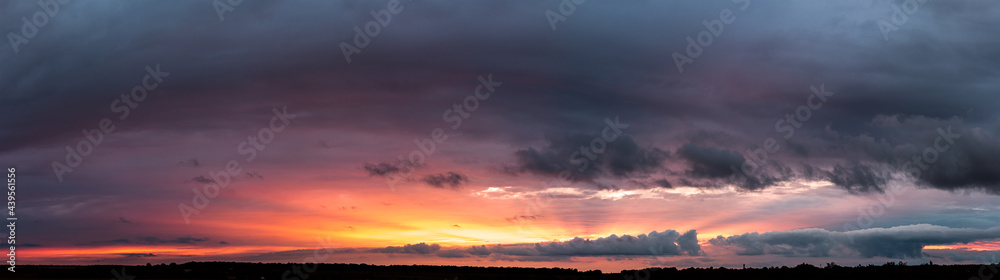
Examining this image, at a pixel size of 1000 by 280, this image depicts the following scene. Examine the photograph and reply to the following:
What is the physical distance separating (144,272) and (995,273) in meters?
168

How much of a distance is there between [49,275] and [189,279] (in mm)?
38700

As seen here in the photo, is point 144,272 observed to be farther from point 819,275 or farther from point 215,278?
point 819,275

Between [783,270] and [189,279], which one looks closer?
[783,270]

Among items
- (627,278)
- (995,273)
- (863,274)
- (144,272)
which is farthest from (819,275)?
(144,272)

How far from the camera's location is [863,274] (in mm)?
97750

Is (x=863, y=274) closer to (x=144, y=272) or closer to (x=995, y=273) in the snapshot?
(x=995, y=273)

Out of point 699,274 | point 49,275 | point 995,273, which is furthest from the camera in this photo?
point 49,275

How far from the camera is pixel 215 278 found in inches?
5945

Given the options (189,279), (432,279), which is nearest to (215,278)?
(189,279)

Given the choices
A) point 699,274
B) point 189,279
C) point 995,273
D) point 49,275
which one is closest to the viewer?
point 995,273

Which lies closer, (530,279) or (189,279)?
(189,279)

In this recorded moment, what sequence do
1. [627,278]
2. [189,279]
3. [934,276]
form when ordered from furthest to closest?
[627,278] → [189,279] → [934,276]

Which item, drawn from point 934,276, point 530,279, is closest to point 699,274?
point 934,276

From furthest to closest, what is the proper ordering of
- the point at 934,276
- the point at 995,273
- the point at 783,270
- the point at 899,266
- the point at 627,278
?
the point at 627,278, the point at 783,270, the point at 899,266, the point at 934,276, the point at 995,273
